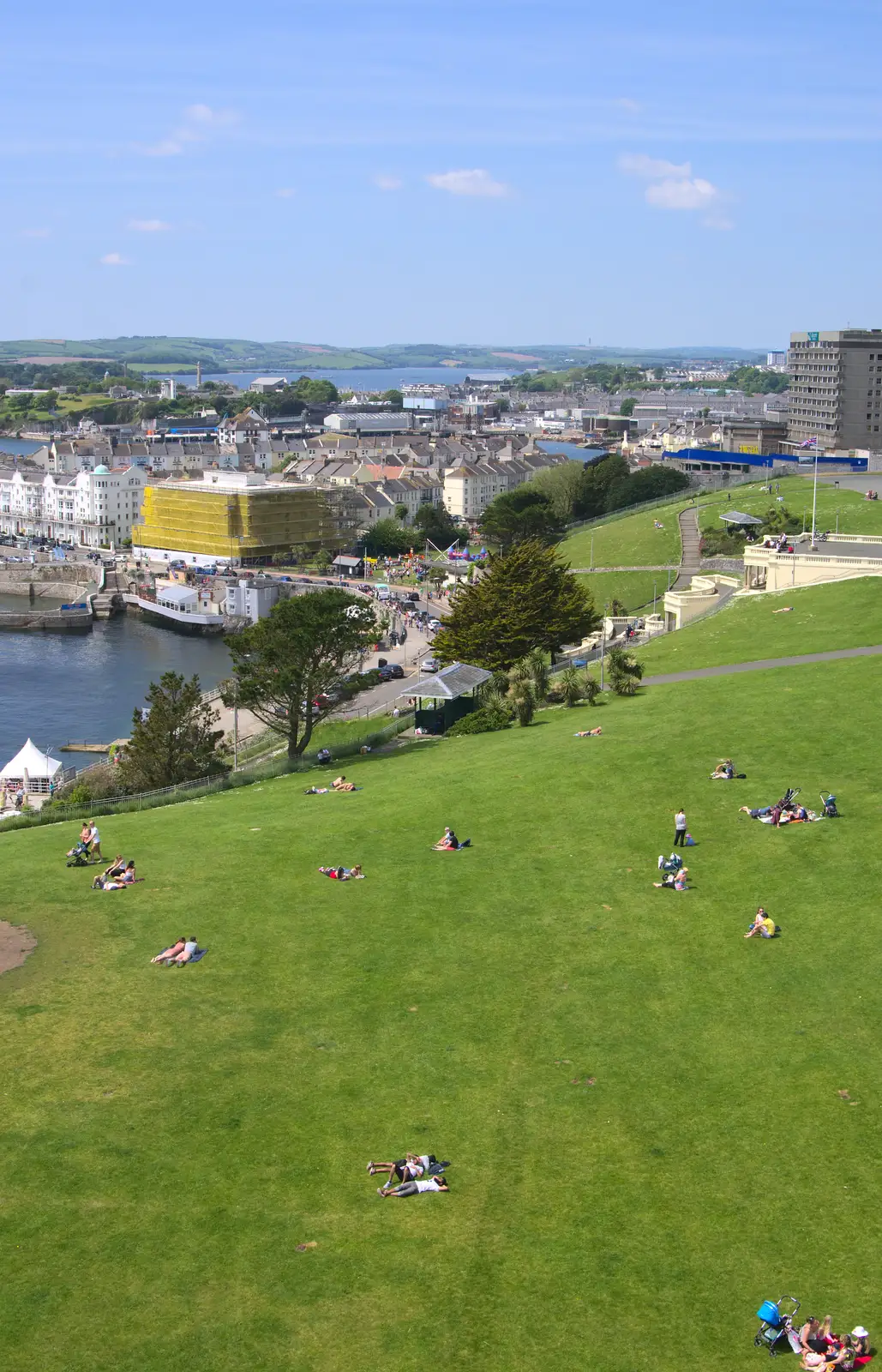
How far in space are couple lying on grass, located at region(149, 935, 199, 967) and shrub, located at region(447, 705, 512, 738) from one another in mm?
20590

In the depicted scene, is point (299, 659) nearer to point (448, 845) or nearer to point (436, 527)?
point (448, 845)

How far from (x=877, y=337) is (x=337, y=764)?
122 meters

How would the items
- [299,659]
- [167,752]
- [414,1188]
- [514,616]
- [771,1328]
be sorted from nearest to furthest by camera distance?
[771,1328]
[414,1188]
[299,659]
[167,752]
[514,616]

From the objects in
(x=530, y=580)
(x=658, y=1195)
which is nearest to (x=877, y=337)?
(x=530, y=580)

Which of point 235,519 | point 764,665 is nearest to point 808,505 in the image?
point 764,665

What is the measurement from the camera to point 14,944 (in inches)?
985

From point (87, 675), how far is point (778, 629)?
2254 inches

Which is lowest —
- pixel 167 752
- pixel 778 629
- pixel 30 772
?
pixel 30 772

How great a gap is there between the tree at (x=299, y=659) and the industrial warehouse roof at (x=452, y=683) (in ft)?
7.48

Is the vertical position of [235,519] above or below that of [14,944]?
below

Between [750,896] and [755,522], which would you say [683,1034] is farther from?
[755,522]

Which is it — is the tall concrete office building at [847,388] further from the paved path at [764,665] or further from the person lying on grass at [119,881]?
the person lying on grass at [119,881]

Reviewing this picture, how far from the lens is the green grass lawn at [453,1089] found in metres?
15.3

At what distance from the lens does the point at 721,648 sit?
166 ft
